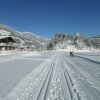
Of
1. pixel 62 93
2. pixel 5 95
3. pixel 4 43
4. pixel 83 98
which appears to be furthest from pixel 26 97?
pixel 4 43

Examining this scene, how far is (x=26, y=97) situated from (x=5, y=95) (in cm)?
80

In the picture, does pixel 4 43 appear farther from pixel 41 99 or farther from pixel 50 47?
pixel 50 47

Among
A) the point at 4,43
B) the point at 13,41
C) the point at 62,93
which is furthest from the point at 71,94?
the point at 13,41

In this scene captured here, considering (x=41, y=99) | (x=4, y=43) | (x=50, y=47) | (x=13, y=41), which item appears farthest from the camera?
(x=50, y=47)

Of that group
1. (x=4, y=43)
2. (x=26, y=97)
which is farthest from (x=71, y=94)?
(x=4, y=43)

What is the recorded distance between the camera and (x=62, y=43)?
19888 centimetres

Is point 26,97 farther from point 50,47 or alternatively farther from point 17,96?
point 50,47

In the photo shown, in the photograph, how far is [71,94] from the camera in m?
7.78

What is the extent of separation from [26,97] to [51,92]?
127 cm

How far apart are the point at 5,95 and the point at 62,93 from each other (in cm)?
216

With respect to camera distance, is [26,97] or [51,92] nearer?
[26,97]

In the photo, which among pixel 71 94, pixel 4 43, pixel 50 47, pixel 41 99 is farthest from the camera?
pixel 50 47

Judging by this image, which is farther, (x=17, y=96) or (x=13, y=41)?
(x=13, y=41)

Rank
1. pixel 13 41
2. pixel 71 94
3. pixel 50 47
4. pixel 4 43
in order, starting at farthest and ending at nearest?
pixel 50 47, pixel 13 41, pixel 4 43, pixel 71 94
